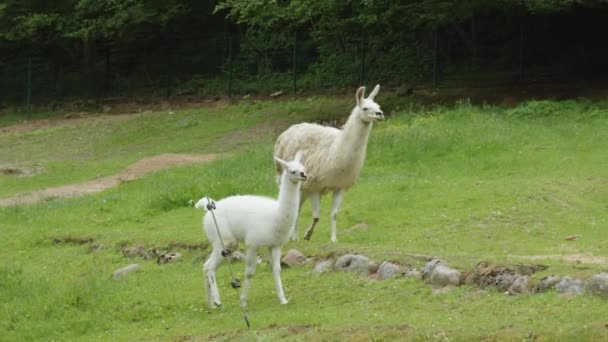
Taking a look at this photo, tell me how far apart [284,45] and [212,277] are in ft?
82.8

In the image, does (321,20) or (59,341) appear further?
(321,20)

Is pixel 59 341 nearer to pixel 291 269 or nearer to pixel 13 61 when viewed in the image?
pixel 291 269

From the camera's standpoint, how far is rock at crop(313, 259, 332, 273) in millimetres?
12487

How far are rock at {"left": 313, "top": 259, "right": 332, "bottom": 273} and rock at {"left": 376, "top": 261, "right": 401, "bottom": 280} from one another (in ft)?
2.85

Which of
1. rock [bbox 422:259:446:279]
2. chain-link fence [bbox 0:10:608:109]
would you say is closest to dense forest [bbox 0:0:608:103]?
chain-link fence [bbox 0:10:608:109]

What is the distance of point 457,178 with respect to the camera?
719 inches

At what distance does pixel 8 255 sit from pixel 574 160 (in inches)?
376

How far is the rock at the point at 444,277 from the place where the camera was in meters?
10.9

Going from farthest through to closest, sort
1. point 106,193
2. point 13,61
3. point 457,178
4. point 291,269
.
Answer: point 13,61 → point 106,193 → point 457,178 → point 291,269

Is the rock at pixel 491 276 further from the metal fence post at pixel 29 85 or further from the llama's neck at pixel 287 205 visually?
the metal fence post at pixel 29 85

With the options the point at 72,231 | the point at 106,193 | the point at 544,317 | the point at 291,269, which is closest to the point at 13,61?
the point at 106,193

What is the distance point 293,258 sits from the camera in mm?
13141

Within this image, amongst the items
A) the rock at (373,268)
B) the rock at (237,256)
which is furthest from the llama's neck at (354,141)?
the rock at (373,268)

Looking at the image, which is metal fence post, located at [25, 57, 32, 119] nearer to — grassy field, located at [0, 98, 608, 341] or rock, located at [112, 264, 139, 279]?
grassy field, located at [0, 98, 608, 341]
